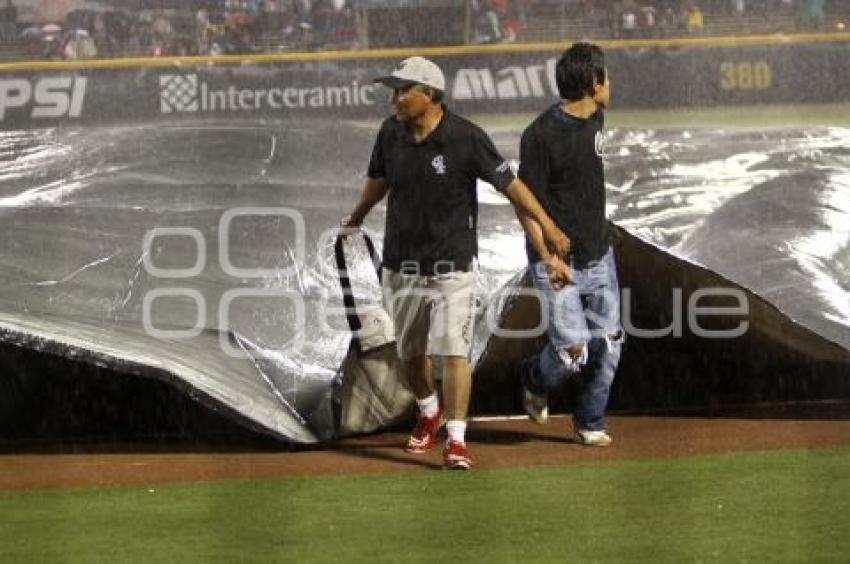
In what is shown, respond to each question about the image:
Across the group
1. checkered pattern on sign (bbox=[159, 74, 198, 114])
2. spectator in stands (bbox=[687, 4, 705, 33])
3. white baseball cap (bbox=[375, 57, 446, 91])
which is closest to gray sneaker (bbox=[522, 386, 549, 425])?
white baseball cap (bbox=[375, 57, 446, 91])

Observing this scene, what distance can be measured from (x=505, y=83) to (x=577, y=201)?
11.5 metres

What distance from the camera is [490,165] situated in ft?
23.3

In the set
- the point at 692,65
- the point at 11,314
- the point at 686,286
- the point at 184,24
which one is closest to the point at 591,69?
the point at 686,286

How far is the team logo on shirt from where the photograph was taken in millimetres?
7141

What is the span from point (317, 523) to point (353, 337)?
6.63ft

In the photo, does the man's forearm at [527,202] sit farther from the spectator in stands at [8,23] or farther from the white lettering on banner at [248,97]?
the spectator in stands at [8,23]

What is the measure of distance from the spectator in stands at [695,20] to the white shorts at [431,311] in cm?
1195

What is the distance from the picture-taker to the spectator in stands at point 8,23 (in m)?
16.2

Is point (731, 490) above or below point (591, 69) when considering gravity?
below

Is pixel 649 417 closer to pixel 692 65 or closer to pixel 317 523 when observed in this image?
pixel 317 523

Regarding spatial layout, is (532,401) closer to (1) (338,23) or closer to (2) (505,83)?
(1) (338,23)

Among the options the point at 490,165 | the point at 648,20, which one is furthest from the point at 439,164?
the point at 648,20

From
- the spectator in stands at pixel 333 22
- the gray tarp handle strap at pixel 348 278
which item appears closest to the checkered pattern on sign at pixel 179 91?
the spectator in stands at pixel 333 22

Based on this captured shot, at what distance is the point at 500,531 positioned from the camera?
5.73 m
